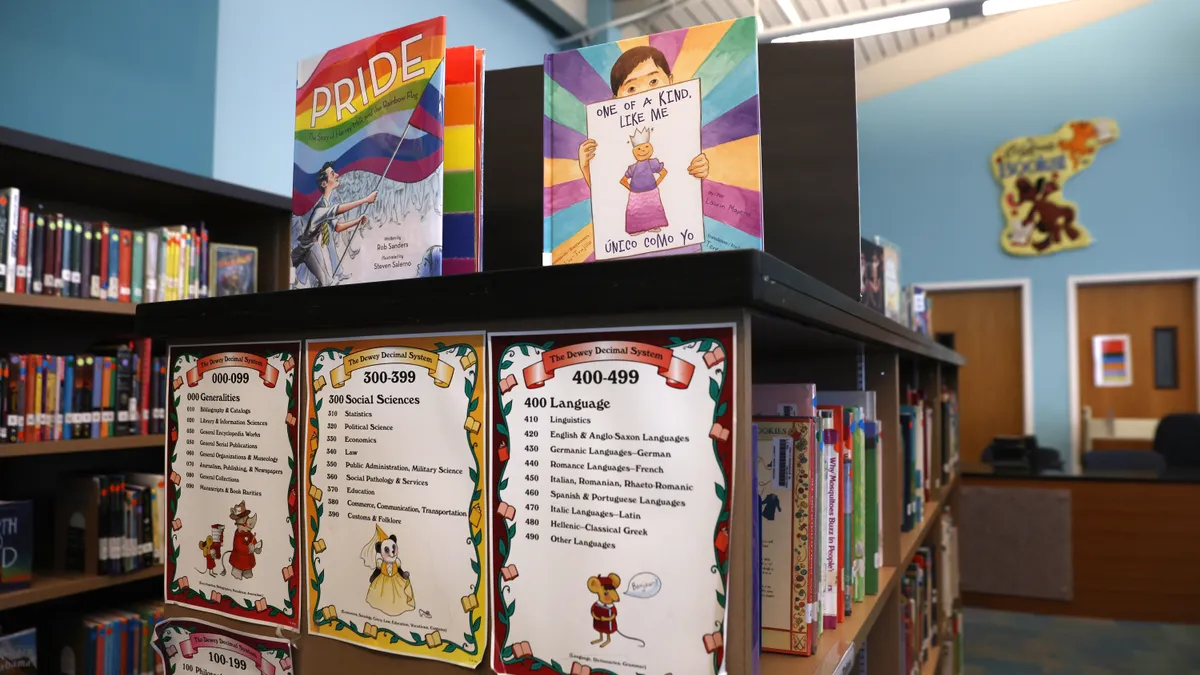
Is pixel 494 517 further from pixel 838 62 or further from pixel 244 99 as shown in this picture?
pixel 244 99

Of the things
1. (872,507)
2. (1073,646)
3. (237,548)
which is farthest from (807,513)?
(1073,646)

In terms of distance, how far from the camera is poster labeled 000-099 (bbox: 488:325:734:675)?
2.09 ft

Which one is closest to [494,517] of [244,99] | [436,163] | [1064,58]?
[436,163]

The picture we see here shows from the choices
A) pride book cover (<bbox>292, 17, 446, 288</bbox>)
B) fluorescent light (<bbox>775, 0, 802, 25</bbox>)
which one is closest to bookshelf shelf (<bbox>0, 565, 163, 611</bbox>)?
pride book cover (<bbox>292, 17, 446, 288</bbox>)

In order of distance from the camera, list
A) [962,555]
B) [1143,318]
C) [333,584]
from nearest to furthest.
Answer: [333,584], [962,555], [1143,318]

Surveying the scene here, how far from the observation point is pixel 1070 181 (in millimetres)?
6730

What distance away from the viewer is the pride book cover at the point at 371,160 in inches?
32.8

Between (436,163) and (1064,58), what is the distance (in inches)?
300

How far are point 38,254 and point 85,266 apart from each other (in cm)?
12

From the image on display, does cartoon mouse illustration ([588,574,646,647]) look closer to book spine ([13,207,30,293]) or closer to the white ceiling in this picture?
book spine ([13,207,30,293])

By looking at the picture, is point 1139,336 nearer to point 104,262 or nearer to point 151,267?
point 151,267

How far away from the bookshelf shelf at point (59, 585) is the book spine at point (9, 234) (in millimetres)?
773

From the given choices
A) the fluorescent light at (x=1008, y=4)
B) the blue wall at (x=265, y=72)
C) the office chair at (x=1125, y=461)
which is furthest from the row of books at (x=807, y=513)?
the office chair at (x=1125, y=461)

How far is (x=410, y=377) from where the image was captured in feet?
2.63
